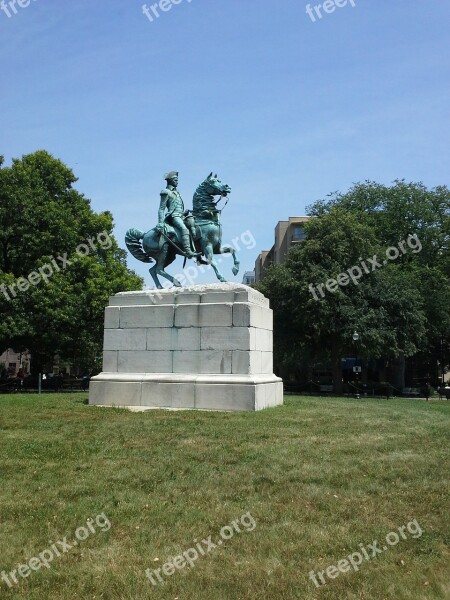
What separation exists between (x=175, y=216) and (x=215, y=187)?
1591mm

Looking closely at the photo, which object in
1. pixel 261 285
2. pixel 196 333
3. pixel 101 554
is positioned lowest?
pixel 101 554

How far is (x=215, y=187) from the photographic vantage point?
61.5 feet

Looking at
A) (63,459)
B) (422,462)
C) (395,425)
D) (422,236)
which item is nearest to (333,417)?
(395,425)

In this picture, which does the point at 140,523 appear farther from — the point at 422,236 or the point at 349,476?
the point at 422,236

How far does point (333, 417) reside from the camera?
579 inches

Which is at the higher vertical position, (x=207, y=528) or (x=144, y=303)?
(x=144, y=303)

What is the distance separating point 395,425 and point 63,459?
8015mm

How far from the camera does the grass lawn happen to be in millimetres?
4984

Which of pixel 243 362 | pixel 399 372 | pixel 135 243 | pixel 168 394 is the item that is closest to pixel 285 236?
pixel 399 372

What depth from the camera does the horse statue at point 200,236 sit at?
18.8 metres

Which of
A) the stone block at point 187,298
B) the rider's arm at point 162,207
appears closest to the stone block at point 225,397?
the stone block at point 187,298

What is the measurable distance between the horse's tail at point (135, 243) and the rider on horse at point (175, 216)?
3.14 feet

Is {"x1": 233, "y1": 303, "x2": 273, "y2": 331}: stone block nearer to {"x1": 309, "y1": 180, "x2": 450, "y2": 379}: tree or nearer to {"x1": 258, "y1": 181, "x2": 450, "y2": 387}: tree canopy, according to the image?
{"x1": 258, "y1": 181, "x2": 450, "y2": 387}: tree canopy

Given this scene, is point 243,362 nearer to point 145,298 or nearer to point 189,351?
point 189,351
